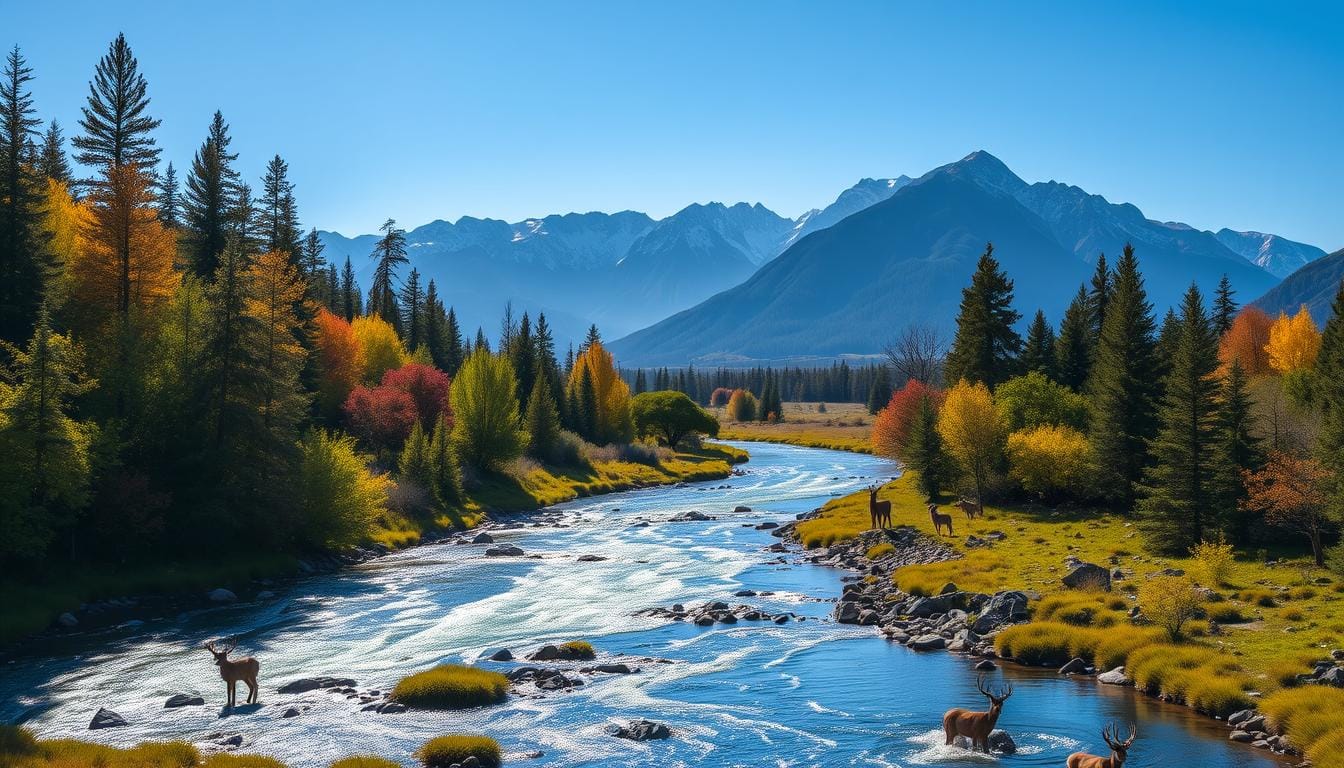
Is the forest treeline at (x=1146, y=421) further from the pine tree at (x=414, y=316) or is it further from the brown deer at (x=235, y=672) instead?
the pine tree at (x=414, y=316)

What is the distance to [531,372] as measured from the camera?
418ft

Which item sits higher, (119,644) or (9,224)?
(9,224)

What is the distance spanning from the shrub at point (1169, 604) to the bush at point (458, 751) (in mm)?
22404

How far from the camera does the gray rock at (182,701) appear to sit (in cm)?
2975

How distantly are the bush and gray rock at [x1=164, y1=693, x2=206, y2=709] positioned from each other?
9.17m

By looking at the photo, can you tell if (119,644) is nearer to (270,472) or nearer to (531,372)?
(270,472)

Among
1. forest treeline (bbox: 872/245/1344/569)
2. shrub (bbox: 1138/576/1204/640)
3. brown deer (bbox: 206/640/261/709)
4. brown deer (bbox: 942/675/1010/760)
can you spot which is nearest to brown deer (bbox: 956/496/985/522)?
forest treeline (bbox: 872/245/1344/569)

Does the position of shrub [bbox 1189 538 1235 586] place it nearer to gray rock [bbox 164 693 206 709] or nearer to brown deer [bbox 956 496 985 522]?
brown deer [bbox 956 496 985 522]

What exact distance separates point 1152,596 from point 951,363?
53262 mm

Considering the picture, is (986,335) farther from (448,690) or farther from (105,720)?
(105,720)

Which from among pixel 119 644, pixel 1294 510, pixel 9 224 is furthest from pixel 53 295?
pixel 1294 510

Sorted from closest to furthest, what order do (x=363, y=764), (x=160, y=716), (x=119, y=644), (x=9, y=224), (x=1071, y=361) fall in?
(x=363, y=764), (x=160, y=716), (x=119, y=644), (x=9, y=224), (x=1071, y=361)

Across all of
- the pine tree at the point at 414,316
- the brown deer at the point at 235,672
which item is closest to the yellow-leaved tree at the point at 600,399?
the pine tree at the point at 414,316

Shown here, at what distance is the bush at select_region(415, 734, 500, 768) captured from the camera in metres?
24.8
